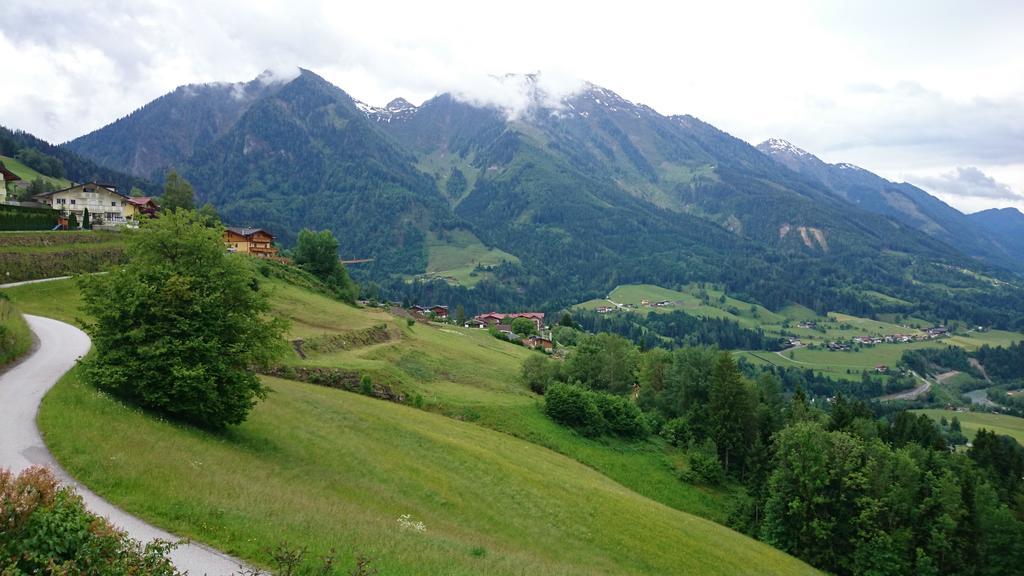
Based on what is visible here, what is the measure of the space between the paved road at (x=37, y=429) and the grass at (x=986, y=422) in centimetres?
17416

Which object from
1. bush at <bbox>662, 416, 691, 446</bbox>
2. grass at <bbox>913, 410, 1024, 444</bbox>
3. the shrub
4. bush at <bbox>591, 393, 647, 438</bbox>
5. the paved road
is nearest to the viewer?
the paved road

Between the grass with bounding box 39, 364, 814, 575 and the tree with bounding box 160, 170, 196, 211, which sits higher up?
the tree with bounding box 160, 170, 196, 211

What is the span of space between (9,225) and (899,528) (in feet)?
290

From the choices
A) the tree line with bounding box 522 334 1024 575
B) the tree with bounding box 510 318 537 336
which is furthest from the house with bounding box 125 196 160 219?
the tree line with bounding box 522 334 1024 575

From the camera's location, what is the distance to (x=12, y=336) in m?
29.0

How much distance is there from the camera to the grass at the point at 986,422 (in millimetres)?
141500

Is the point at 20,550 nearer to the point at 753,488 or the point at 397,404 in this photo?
the point at 397,404

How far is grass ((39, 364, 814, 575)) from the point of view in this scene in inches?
666

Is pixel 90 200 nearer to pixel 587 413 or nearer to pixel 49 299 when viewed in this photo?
pixel 49 299

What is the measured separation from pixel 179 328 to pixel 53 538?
60.0 ft

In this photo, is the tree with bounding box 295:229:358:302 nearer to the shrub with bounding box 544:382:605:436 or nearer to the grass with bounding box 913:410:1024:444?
the shrub with bounding box 544:382:605:436

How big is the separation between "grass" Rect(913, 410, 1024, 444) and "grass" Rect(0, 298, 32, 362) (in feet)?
581

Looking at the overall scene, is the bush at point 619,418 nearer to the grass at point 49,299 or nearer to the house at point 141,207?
the grass at point 49,299

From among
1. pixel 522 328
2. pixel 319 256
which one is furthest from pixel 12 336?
pixel 522 328
